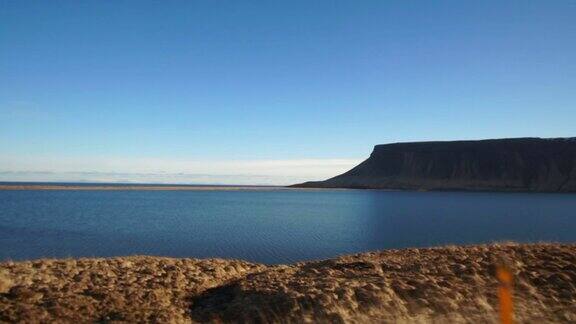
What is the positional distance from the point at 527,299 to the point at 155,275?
27.0 ft

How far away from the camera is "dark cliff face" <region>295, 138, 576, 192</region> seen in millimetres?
154250

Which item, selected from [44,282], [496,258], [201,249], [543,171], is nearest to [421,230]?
[201,249]

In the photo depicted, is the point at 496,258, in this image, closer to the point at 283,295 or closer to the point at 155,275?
the point at 283,295

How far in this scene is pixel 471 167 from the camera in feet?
552

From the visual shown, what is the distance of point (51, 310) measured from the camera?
9.34 m

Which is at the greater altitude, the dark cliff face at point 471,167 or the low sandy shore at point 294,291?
the dark cliff face at point 471,167

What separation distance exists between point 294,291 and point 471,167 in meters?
169

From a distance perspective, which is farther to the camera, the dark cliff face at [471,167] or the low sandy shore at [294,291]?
the dark cliff face at [471,167]

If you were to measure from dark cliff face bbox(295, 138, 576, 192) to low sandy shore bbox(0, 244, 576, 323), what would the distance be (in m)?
152

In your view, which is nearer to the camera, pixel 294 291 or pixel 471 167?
pixel 294 291

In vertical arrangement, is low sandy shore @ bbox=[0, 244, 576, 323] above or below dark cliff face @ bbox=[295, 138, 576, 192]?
below

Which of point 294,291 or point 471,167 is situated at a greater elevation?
point 471,167

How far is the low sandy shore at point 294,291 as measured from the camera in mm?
9422

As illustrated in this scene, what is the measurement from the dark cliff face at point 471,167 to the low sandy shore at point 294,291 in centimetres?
15184
